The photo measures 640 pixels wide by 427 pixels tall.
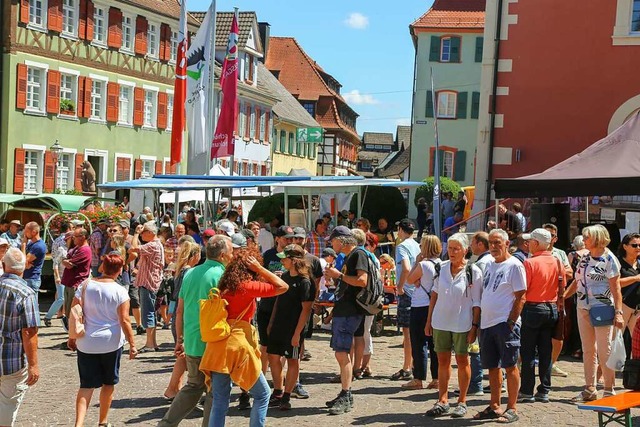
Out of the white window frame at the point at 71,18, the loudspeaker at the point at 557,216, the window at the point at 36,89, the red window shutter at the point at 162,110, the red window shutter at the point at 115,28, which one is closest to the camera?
the loudspeaker at the point at 557,216

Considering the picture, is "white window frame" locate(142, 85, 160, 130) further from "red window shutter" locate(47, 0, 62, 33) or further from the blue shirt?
the blue shirt

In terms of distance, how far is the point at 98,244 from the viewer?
15.2 metres

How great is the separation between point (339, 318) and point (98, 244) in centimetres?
633

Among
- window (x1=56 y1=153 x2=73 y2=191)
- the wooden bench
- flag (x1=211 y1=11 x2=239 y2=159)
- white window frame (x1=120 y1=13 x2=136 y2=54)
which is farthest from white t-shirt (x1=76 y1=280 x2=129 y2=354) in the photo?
white window frame (x1=120 y1=13 x2=136 y2=54)

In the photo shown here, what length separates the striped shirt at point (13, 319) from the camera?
7820 millimetres

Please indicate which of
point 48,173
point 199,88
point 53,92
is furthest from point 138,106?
point 199,88

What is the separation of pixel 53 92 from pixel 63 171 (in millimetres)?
3044

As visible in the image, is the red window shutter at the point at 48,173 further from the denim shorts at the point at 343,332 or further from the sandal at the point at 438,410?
the sandal at the point at 438,410

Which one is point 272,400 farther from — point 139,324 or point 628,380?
point 139,324

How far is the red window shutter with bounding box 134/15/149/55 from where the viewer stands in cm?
4206

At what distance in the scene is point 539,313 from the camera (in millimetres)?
10328

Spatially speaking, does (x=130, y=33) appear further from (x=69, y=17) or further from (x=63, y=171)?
(x=63, y=171)

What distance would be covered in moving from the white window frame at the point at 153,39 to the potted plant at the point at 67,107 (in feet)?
20.1

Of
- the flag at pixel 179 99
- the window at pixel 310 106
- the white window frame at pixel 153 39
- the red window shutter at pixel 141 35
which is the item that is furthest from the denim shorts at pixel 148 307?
the window at pixel 310 106
